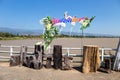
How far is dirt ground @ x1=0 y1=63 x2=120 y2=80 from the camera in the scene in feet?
30.2

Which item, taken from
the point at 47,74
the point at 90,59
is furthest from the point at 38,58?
the point at 90,59

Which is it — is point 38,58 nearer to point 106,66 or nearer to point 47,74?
point 47,74

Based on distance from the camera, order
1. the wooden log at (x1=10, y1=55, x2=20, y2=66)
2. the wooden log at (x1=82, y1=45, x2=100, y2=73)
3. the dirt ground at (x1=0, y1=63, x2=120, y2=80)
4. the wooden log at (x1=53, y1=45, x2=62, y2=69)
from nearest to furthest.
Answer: the dirt ground at (x1=0, y1=63, x2=120, y2=80)
the wooden log at (x1=82, y1=45, x2=100, y2=73)
the wooden log at (x1=53, y1=45, x2=62, y2=69)
the wooden log at (x1=10, y1=55, x2=20, y2=66)

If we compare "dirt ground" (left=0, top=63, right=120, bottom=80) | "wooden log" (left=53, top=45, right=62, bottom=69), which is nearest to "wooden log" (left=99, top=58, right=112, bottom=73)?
"dirt ground" (left=0, top=63, right=120, bottom=80)

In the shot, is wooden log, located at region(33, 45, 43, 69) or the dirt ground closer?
the dirt ground

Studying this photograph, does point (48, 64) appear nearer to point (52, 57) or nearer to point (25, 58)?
point (52, 57)

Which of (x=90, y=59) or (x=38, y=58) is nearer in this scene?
(x=90, y=59)

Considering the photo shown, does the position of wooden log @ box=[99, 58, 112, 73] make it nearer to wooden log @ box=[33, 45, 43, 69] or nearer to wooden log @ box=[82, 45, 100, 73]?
wooden log @ box=[82, 45, 100, 73]

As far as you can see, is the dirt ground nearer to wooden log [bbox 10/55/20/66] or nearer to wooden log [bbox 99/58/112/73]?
wooden log [bbox 99/58/112/73]

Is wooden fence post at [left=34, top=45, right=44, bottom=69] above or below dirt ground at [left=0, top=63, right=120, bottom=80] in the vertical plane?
above

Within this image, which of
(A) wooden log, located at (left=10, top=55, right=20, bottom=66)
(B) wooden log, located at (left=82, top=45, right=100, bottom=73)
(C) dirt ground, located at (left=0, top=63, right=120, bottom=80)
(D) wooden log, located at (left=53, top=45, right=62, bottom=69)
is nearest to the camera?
(C) dirt ground, located at (left=0, top=63, right=120, bottom=80)

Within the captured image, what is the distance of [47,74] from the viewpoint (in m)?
9.77

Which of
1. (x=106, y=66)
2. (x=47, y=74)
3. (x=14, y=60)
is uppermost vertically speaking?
(x=14, y=60)

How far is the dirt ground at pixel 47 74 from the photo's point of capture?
920cm
